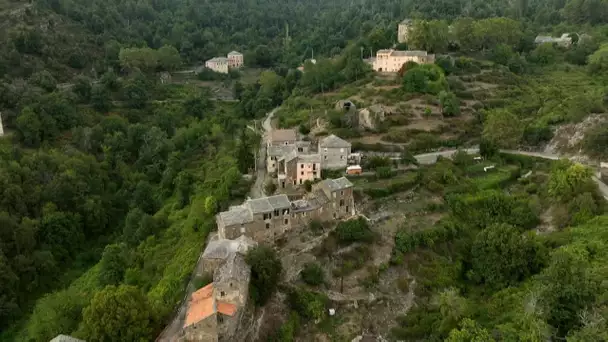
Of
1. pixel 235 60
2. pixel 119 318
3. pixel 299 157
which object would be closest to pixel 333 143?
pixel 299 157

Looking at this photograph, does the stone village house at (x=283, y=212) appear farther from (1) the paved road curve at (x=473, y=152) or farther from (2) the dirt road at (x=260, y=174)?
(1) the paved road curve at (x=473, y=152)

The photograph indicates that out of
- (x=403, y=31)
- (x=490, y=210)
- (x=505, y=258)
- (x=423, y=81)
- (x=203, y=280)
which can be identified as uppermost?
(x=403, y=31)

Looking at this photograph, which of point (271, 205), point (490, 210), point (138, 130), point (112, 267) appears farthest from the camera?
point (138, 130)

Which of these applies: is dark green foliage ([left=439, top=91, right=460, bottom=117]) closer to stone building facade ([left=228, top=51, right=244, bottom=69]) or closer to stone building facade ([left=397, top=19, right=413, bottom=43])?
stone building facade ([left=397, top=19, right=413, bottom=43])

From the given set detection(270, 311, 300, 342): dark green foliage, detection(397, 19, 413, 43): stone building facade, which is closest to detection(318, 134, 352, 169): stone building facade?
detection(270, 311, 300, 342): dark green foliage

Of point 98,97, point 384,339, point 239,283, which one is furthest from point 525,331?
point 98,97

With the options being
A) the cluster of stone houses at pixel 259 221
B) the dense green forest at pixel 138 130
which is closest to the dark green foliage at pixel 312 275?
the cluster of stone houses at pixel 259 221

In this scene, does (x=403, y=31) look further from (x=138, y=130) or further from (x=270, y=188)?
(x=270, y=188)
